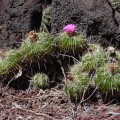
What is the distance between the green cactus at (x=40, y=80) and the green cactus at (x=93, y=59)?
1.60 feet

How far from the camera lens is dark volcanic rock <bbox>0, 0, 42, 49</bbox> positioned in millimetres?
4742

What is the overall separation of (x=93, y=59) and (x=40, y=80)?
0.65 metres

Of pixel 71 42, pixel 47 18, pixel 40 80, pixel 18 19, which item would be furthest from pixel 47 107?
pixel 47 18

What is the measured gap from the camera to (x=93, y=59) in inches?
156

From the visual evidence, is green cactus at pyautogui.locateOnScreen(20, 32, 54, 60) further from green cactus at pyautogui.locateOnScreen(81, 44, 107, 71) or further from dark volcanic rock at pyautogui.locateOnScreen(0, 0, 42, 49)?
dark volcanic rock at pyautogui.locateOnScreen(0, 0, 42, 49)

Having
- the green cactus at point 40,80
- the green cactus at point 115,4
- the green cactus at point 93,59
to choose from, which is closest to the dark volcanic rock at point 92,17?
the green cactus at point 115,4

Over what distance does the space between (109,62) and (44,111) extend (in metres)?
0.79

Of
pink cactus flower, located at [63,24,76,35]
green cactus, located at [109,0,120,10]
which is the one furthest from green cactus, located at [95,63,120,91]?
green cactus, located at [109,0,120,10]

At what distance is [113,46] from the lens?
14.7 feet

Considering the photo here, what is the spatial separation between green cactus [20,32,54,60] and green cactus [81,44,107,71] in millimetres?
404

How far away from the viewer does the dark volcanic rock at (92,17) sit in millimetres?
4398

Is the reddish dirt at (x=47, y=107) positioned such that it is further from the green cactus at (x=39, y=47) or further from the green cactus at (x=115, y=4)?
the green cactus at (x=115, y=4)

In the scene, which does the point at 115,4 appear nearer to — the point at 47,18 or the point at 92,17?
the point at 92,17

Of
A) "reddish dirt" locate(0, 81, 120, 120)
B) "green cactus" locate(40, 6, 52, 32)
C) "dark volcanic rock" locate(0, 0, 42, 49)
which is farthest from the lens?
"green cactus" locate(40, 6, 52, 32)
